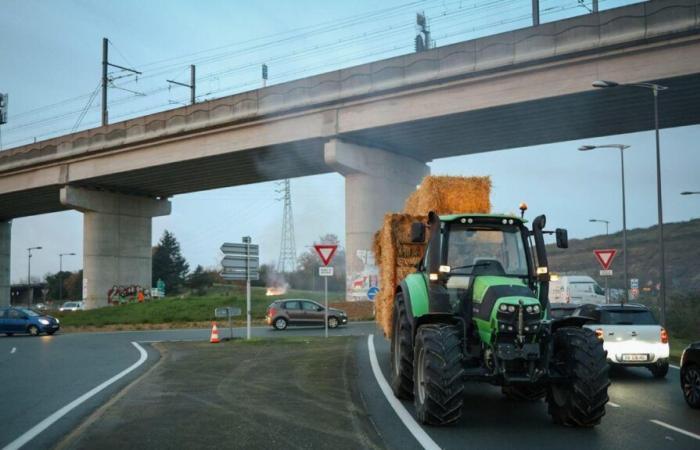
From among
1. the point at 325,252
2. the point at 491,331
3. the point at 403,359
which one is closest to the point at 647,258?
the point at 325,252

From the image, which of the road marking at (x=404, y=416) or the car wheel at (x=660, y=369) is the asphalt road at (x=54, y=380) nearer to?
the road marking at (x=404, y=416)

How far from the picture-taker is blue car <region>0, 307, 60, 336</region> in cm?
3616

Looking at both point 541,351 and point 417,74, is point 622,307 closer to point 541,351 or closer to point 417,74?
point 541,351

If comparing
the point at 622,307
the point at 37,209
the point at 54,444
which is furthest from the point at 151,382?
the point at 37,209

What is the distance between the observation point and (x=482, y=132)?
109 feet

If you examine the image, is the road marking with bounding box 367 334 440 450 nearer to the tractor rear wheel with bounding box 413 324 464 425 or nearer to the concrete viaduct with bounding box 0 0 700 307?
the tractor rear wheel with bounding box 413 324 464 425

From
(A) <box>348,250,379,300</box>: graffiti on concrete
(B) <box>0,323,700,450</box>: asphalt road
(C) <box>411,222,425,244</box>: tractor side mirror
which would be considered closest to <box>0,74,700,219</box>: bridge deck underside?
(A) <box>348,250,379,300</box>: graffiti on concrete

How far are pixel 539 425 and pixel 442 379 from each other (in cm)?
158

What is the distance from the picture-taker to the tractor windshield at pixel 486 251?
32.3ft

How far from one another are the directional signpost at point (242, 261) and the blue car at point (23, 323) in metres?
16.3

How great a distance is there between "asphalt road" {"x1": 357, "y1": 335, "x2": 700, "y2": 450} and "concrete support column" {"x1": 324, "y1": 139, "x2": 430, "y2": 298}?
942 inches

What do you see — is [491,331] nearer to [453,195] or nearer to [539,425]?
[539,425]

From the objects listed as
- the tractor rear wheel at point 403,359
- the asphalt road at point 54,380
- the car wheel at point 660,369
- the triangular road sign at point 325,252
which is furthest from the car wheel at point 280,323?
the tractor rear wheel at point 403,359

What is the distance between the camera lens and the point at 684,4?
79.7 ft
